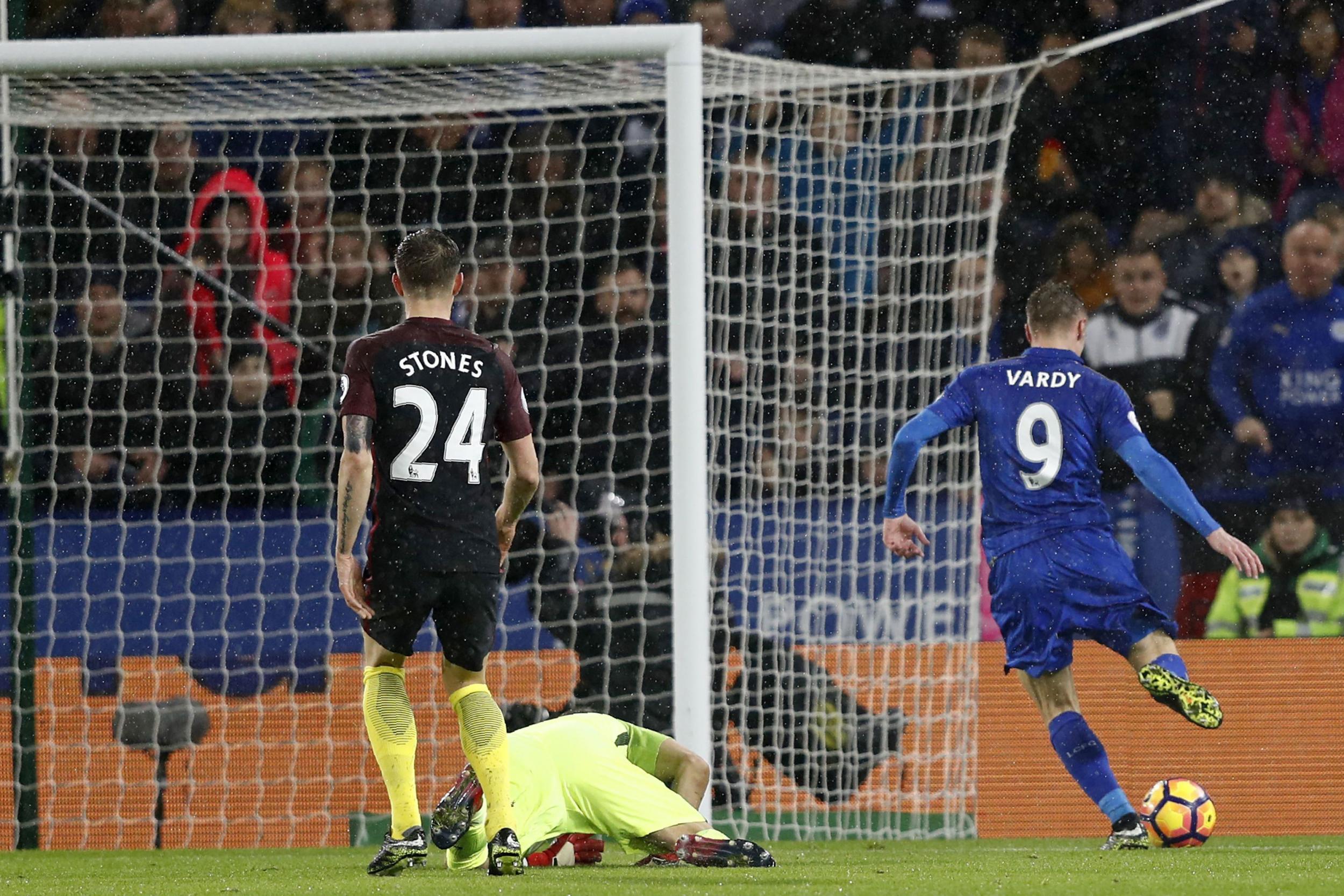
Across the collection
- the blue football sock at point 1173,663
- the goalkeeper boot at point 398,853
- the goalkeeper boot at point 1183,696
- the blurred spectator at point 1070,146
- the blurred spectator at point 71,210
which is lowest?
the goalkeeper boot at point 398,853

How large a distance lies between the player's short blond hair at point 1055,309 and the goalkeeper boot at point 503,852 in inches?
92.8

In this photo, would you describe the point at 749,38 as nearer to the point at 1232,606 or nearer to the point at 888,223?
the point at 888,223

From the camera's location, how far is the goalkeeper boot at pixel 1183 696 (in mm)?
5141

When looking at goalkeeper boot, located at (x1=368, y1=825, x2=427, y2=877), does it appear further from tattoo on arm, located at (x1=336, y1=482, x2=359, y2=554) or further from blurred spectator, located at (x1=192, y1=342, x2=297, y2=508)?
blurred spectator, located at (x1=192, y1=342, x2=297, y2=508)

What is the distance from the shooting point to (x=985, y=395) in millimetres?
5664

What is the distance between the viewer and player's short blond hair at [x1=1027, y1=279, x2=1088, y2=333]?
223 inches

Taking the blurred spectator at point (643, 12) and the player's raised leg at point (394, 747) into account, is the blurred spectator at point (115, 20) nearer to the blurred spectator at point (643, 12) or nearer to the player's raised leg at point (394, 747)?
the blurred spectator at point (643, 12)

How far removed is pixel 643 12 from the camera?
9.25 m

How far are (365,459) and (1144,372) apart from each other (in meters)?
4.96

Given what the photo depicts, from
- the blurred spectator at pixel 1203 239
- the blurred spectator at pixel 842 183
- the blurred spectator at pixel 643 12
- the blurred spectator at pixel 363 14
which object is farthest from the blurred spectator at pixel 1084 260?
the blurred spectator at pixel 363 14

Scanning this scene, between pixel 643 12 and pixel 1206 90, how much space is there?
285 centimetres

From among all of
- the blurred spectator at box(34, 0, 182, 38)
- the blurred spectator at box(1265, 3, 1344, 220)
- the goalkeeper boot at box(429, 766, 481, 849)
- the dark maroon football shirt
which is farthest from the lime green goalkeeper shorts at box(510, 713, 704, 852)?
the blurred spectator at box(1265, 3, 1344, 220)

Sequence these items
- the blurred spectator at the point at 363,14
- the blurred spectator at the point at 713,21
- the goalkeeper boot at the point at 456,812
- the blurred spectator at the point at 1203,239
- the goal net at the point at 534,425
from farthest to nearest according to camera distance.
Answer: the blurred spectator at the point at 363,14, the blurred spectator at the point at 713,21, the blurred spectator at the point at 1203,239, the goal net at the point at 534,425, the goalkeeper boot at the point at 456,812

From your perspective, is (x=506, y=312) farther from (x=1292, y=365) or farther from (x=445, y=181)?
(x=1292, y=365)
